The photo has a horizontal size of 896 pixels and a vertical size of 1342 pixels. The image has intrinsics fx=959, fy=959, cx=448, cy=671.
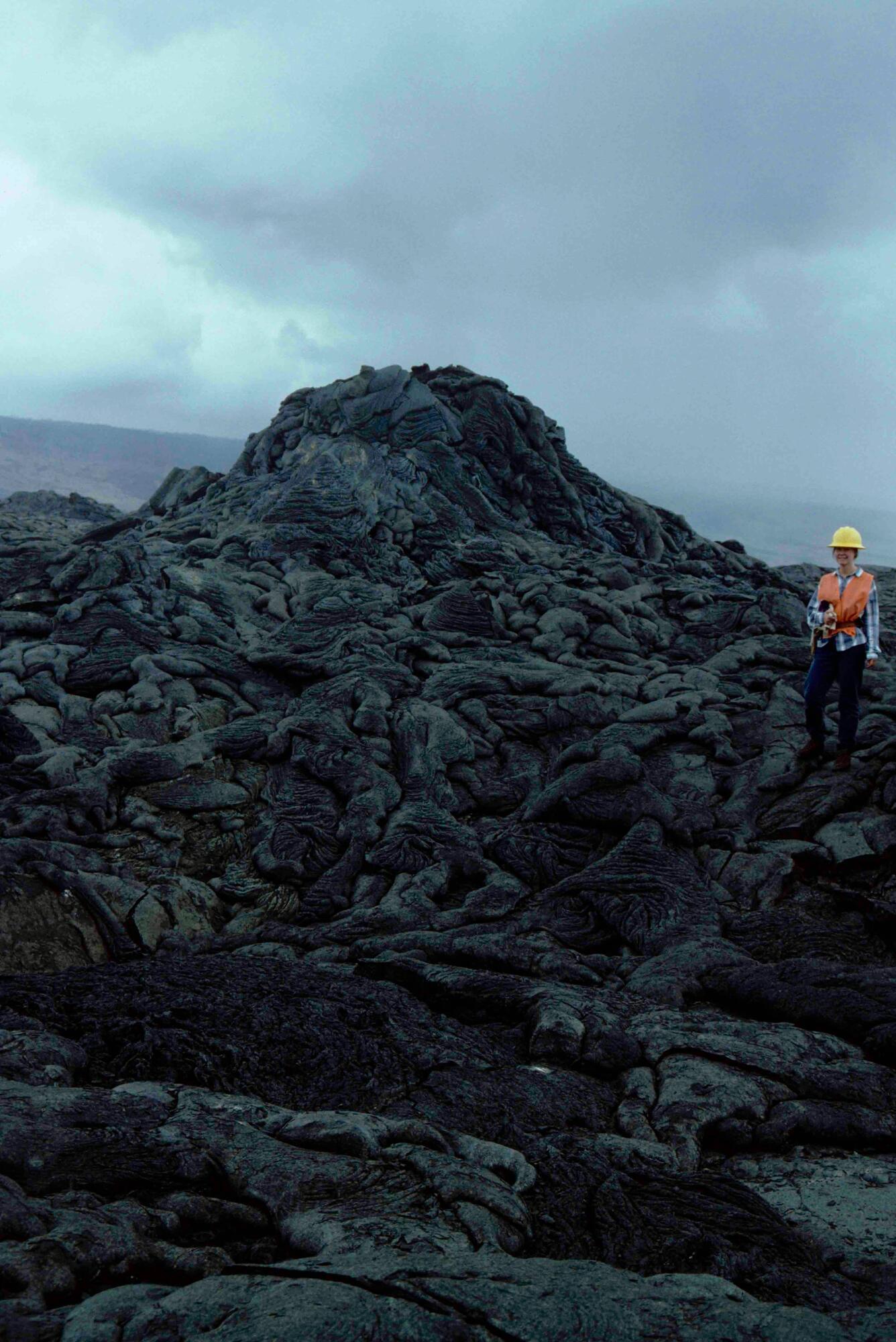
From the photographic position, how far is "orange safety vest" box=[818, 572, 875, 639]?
10.0 meters

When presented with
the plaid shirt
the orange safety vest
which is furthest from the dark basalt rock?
the orange safety vest

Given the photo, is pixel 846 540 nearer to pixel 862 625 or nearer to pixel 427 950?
pixel 862 625

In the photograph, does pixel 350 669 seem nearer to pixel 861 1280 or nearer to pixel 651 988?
pixel 651 988

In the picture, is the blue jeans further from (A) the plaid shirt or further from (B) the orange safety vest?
(B) the orange safety vest

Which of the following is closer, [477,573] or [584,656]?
[584,656]

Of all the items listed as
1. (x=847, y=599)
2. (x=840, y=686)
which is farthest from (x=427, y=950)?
(x=847, y=599)

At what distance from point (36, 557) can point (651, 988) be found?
49.5 ft

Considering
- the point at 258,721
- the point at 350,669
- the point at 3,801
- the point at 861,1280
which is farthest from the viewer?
the point at 350,669

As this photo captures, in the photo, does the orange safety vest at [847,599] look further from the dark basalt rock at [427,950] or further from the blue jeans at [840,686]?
the dark basalt rock at [427,950]

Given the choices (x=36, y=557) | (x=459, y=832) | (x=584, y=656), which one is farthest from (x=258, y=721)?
(x=36, y=557)

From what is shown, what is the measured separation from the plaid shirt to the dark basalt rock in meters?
1.23

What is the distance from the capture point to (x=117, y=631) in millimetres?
14680

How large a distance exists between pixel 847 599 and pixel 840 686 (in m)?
0.95

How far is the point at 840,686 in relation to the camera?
406 inches
